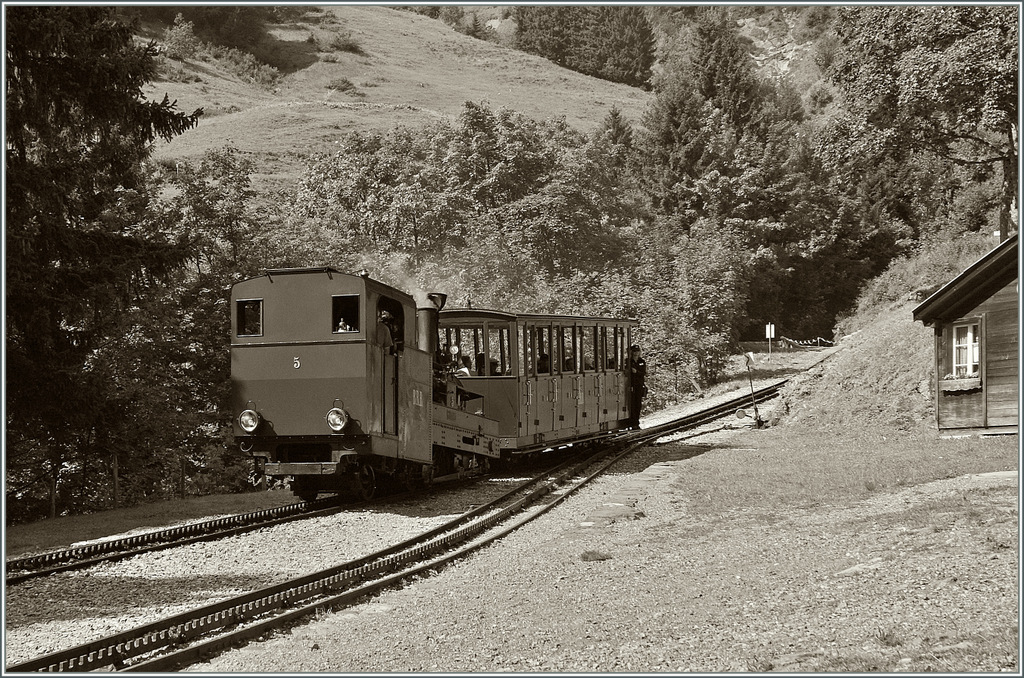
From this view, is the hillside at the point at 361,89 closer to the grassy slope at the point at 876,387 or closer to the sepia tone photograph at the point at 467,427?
the sepia tone photograph at the point at 467,427

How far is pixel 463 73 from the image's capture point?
13188 centimetres

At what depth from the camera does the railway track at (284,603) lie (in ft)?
23.2

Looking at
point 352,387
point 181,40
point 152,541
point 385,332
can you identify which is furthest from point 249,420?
point 181,40

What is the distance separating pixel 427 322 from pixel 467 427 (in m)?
2.22

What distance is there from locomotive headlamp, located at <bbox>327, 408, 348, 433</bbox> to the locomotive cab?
14 millimetres

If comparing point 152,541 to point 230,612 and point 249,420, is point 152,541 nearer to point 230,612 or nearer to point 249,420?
point 249,420

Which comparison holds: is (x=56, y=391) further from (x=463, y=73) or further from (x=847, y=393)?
(x=463, y=73)

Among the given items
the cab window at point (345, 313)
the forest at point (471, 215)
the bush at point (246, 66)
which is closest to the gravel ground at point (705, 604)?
the cab window at point (345, 313)

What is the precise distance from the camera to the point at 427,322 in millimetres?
17328

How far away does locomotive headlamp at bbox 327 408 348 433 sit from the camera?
14.3 meters

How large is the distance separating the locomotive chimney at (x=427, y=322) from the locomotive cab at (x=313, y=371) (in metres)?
1.73

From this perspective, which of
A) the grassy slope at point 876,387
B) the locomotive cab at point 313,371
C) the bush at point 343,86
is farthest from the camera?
the bush at point 343,86

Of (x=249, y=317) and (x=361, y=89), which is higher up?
(x=361, y=89)

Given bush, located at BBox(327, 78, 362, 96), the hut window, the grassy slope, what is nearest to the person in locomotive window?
the hut window
